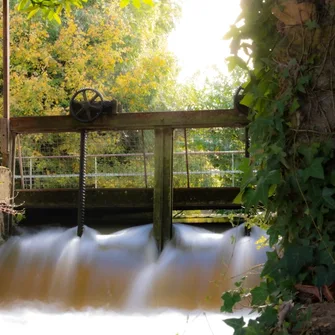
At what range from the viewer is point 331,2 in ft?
4.17

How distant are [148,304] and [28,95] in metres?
7.07

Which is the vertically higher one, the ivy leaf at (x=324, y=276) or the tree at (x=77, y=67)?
the tree at (x=77, y=67)

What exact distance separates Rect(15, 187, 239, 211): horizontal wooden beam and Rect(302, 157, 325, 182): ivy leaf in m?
7.00

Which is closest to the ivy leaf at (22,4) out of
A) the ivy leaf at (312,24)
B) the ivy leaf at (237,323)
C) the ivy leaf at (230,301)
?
the ivy leaf at (312,24)

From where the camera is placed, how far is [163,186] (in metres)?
7.96

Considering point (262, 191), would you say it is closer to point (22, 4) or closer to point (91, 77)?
point (22, 4)

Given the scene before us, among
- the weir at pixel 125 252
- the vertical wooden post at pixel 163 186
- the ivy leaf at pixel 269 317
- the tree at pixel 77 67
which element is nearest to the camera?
the ivy leaf at pixel 269 317

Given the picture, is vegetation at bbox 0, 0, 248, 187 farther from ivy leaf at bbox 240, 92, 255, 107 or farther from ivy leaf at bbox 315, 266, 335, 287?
ivy leaf at bbox 315, 266, 335, 287

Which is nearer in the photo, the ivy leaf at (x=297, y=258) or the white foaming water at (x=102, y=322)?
the ivy leaf at (x=297, y=258)

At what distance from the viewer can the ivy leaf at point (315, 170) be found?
3.96 feet

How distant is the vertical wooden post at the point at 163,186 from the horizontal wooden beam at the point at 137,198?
1.43 ft

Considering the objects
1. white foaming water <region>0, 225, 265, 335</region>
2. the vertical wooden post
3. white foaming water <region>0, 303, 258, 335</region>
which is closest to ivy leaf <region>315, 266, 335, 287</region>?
white foaming water <region>0, 303, 258, 335</region>

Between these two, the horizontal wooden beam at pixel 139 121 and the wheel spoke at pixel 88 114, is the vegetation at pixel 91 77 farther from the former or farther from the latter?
the wheel spoke at pixel 88 114

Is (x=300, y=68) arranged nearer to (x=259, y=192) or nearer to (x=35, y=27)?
(x=259, y=192)
